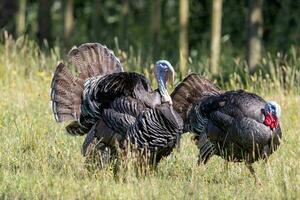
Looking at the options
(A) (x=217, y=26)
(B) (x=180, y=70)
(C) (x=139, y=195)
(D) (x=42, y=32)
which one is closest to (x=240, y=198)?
(C) (x=139, y=195)

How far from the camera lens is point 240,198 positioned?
28.0 ft

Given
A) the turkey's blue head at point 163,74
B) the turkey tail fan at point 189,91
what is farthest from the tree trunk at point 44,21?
the turkey's blue head at point 163,74

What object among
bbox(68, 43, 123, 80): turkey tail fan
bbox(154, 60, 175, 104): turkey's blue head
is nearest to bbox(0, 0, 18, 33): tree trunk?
bbox(68, 43, 123, 80): turkey tail fan

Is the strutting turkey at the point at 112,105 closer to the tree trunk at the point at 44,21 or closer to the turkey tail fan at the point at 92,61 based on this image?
the turkey tail fan at the point at 92,61

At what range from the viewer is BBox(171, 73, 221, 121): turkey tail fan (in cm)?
1074

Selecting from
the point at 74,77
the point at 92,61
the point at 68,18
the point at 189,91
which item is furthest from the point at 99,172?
the point at 68,18

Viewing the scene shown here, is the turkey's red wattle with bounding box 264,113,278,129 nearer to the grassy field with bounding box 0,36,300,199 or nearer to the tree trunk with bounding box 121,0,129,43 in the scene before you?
the grassy field with bounding box 0,36,300,199

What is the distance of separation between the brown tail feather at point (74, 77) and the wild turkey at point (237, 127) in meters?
1.07

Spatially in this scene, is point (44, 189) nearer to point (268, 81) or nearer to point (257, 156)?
point (257, 156)

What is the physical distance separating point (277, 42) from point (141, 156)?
16988 mm

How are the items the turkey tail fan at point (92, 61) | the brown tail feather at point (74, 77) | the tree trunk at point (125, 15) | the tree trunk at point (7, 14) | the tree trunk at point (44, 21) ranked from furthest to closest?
1. the tree trunk at point (125, 15)
2. the tree trunk at point (44, 21)
3. the tree trunk at point (7, 14)
4. the turkey tail fan at point (92, 61)
5. the brown tail feather at point (74, 77)

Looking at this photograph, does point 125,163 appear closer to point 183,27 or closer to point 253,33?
point 253,33

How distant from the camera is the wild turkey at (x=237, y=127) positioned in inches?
374

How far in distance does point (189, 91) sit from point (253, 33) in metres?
7.55
